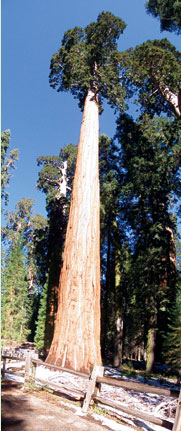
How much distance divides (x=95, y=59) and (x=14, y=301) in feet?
48.6

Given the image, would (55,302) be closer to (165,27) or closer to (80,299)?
(80,299)

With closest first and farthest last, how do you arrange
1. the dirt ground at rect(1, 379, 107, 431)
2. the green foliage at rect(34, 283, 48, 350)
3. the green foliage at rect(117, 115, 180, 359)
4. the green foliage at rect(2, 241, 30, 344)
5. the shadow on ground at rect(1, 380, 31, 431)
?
the shadow on ground at rect(1, 380, 31, 431) < the dirt ground at rect(1, 379, 107, 431) < the green foliage at rect(117, 115, 180, 359) < the green foliage at rect(2, 241, 30, 344) < the green foliage at rect(34, 283, 48, 350)

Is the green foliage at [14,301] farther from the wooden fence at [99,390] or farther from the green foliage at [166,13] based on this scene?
the green foliage at [166,13]

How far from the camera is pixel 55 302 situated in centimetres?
1906

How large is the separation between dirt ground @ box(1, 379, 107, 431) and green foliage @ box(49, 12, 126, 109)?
36.4 ft

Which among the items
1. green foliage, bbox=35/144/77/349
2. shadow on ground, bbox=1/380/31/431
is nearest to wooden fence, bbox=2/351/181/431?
shadow on ground, bbox=1/380/31/431

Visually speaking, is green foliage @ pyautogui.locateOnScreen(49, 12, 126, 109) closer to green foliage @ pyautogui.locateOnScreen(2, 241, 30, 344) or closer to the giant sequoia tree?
the giant sequoia tree

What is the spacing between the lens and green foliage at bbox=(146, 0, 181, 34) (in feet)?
38.4

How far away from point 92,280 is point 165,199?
9.19 metres

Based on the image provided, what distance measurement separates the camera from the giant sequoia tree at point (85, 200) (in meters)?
8.24

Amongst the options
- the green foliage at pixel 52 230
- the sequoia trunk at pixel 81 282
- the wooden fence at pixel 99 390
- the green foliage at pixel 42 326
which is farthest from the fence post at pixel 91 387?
the green foliage at pixel 42 326

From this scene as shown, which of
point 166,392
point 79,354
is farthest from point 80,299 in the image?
point 166,392

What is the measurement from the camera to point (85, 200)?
386 inches

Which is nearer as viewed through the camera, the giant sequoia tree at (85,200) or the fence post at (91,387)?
the fence post at (91,387)
